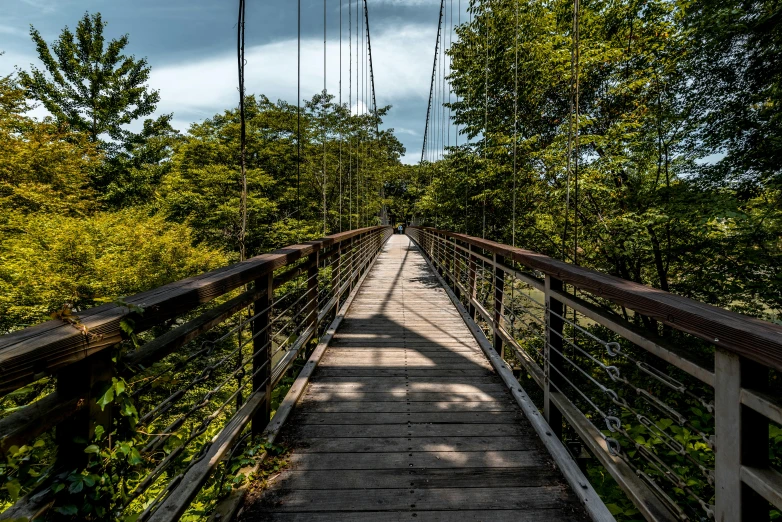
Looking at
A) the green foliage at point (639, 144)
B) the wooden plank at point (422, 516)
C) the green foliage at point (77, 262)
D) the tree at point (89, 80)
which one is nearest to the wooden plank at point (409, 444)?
the wooden plank at point (422, 516)

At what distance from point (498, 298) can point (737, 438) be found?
2.24 metres

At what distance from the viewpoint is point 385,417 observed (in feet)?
7.25

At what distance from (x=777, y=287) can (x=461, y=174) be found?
5639 mm

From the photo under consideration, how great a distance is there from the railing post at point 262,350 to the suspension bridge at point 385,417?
1cm

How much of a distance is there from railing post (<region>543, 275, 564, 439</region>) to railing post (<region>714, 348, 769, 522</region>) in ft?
3.34

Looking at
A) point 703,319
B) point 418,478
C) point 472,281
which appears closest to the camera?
point 703,319

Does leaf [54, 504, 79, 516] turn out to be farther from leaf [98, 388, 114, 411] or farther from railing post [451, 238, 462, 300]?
railing post [451, 238, 462, 300]

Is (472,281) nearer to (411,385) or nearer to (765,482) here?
(411,385)

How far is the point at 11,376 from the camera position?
67 centimetres

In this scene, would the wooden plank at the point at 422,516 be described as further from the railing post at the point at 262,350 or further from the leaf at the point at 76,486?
the leaf at the point at 76,486

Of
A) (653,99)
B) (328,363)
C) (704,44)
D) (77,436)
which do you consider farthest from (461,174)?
(77,436)

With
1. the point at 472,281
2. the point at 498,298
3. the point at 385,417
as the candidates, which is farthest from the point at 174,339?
the point at 472,281

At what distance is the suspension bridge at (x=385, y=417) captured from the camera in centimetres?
85

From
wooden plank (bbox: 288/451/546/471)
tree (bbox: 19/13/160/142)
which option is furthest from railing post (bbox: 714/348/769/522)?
tree (bbox: 19/13/160/142)
